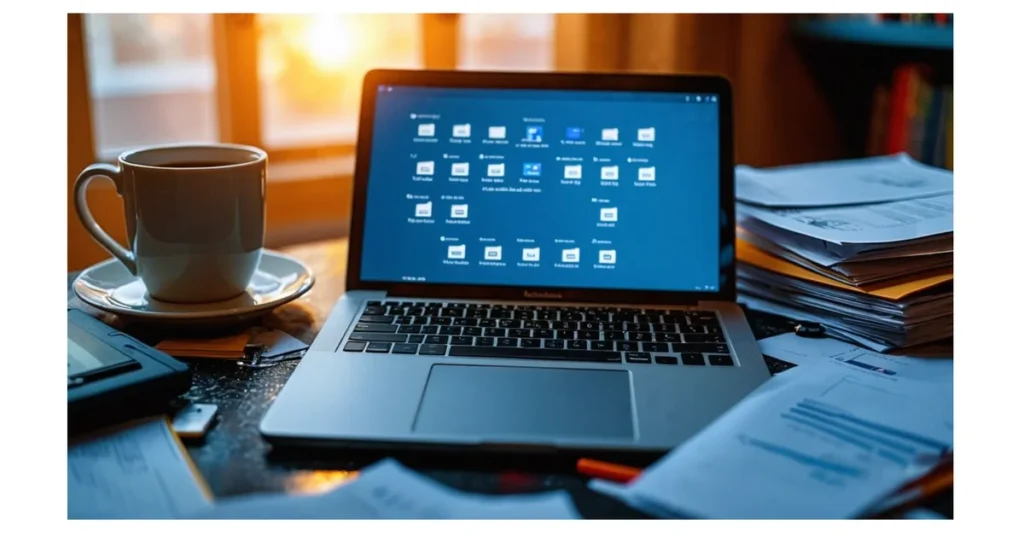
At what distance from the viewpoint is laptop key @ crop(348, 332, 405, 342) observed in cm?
77

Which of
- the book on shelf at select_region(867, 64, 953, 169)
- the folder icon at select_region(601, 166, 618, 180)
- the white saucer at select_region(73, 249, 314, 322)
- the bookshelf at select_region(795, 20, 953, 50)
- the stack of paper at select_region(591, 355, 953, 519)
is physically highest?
the bookshelf at select_region(795, 20, 953, 50)

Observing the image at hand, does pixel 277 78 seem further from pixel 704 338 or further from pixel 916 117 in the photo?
pixel 704 338

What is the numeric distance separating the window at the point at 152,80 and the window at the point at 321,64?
0.41 feet

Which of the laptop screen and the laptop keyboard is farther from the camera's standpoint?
the laptop screen

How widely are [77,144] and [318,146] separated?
1.64 feet

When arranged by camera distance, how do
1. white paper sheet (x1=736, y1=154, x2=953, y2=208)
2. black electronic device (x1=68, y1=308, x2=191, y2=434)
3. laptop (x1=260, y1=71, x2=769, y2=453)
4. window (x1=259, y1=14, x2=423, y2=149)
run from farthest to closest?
window (x1=259, y1=14, x2=423, y2=149) < white paper sheet (x1=736, y1=154, x2=953, y2=208) < laptop (x1=260, y1=71, x2=769, y2=453) < black electronic device (x1=68, y1=308, x2=191, y2=434)

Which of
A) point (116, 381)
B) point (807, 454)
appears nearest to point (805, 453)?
point (807, 454)

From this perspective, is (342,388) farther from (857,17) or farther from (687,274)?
(857,17)

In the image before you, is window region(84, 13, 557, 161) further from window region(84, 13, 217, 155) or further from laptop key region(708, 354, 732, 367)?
laptop key region(708, 354, 732, 367)

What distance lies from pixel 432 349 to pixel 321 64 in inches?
54.2

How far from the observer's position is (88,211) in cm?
86

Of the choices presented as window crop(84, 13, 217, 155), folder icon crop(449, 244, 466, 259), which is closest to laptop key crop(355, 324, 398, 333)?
folder icon crop(449, 244, 466, 259)

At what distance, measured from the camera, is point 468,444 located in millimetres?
607

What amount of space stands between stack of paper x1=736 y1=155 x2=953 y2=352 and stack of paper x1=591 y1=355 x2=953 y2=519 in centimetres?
14
